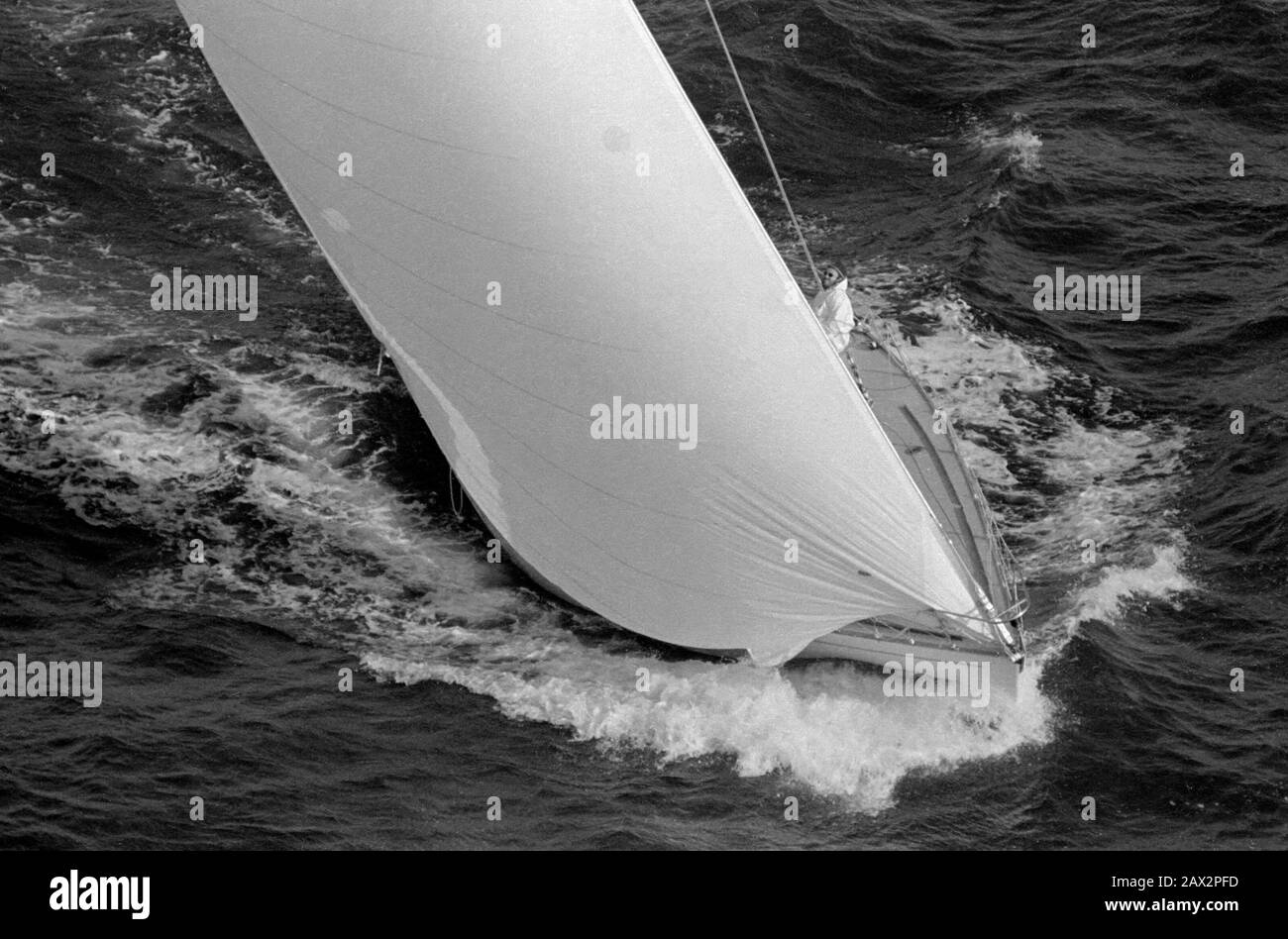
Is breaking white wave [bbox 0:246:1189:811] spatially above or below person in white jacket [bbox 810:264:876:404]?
below

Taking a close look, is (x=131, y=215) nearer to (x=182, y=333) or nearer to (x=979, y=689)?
(x=182, y=333)

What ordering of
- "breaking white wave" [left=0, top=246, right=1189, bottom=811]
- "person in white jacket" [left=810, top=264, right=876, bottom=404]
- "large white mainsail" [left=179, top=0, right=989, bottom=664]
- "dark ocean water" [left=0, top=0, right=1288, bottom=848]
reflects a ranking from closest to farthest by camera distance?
"large white mainsail" [left=179, top=0, right=989, bottom=664] → "dark ocean water" [left=0, top=0, right=1288, bottom=848] → "breaking white wave" [left=0, top=246, right=1189, bottom=811] → "person in white jacket" [left=810, top=264, right=876, bottom=404]

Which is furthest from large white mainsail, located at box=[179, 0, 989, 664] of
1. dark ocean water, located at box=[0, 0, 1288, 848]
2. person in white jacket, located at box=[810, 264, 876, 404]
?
person in white jacket, located at box=[810, 264, 876, 404]

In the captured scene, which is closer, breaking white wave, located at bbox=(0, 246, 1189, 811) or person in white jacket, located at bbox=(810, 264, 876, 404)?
breaking white wave, located at bbox=(0, 246, 1189, 811)

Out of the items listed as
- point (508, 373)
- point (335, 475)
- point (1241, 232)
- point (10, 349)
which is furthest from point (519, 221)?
point (1241, 232)

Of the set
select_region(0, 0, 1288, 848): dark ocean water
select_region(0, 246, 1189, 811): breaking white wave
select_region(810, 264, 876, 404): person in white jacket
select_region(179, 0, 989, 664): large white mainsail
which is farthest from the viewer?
select_region(810, 264, 876, 404): person in white jacket

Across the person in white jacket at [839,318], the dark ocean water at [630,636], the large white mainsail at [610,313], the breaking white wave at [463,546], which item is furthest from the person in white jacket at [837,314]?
the large white mainsail at [610,313]

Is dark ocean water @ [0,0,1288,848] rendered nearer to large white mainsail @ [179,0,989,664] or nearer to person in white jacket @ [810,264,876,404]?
large white mainsail @ [179,0,989,664]
